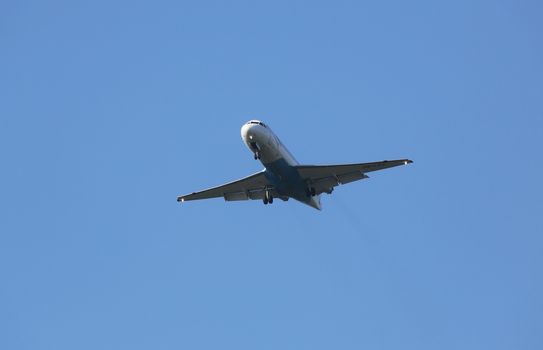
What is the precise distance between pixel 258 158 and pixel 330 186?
7.32m

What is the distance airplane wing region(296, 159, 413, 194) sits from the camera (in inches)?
3155

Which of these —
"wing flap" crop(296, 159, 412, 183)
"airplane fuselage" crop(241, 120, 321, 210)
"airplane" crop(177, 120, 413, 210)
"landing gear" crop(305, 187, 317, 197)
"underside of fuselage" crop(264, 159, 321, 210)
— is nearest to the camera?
"airplane fuselage" crop(241, 120, 321, 210)

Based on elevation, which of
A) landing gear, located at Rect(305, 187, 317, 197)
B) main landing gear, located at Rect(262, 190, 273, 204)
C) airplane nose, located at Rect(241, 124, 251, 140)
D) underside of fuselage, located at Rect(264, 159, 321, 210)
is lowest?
landing gear, located at Rect(305, 187, 317, 197)

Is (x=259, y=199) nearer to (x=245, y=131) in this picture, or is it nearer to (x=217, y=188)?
(x=217, y=188)

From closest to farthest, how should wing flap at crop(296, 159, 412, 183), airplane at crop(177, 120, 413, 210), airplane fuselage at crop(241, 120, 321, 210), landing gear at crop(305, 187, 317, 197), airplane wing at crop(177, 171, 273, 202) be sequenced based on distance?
airplane fuselage at crop(241, 120, 321, 210)
airplane at crop(177, 120, 413, 210)
wing flap at crop(296, 159, 412, 183)
landing gear at crop(305, 187, 317, 197)
airplane wing at crop(177, 171, 273, 202)

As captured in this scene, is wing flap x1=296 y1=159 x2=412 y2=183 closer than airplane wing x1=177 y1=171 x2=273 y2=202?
Yes

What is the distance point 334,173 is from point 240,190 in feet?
29.0

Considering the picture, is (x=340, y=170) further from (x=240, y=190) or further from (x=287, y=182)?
(x=240, y=190)

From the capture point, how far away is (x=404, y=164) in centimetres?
7806

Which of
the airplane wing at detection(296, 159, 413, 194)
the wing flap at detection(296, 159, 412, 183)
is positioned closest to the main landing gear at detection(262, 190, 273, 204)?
the airplane wing at detection(296, 159, 413, 194)

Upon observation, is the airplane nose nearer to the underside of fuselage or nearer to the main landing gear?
the underside of fuselage

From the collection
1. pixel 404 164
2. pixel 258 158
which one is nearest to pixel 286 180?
pixel 258 158

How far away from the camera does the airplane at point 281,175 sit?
78.1m

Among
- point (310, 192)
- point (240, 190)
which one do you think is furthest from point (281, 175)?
point (240, 190)
